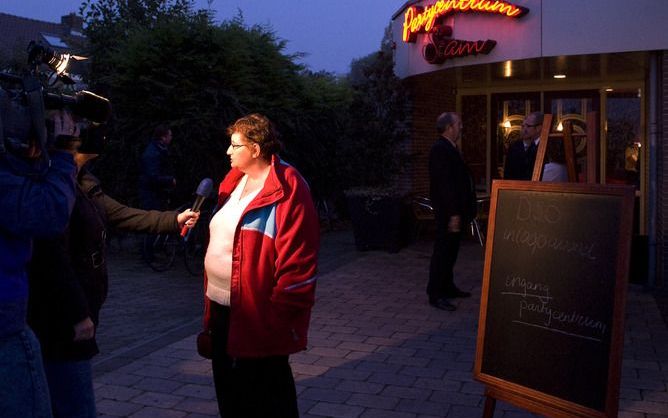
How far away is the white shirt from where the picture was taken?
3570 mm

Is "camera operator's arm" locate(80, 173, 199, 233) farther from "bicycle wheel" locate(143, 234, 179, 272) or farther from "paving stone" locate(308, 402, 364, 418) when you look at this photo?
"bicycle wheel" locate(143, 234, 179, 272)

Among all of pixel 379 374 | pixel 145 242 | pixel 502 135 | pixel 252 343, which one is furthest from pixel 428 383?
pixel 502 135

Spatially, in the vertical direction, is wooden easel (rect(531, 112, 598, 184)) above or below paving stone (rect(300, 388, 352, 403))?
above

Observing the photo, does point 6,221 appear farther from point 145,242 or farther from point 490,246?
point 145,242

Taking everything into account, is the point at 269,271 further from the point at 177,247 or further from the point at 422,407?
the point at 177,247

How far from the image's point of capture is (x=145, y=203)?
10234 mm

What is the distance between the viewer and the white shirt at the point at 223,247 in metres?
3.57

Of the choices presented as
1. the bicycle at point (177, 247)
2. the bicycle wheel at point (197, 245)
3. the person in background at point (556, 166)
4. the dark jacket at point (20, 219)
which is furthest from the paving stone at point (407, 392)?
the bicycle wheel at point (197, 245)

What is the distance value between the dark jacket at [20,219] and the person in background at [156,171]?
7.79 meters

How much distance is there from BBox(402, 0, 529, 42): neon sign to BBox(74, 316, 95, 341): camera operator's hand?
8593mm

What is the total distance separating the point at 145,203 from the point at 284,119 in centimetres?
331

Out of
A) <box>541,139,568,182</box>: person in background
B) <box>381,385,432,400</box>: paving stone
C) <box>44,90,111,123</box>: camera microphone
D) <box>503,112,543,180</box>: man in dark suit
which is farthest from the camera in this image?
<box>503,112,543,180</box>: man in dark suit

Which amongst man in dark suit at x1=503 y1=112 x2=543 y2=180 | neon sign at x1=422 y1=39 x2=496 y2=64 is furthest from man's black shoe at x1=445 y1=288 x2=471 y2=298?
neon sign at x1=422 y1=39 x2=496 y2=64

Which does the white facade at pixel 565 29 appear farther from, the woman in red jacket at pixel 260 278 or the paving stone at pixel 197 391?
the woman in red jacket at pixel 260 278
